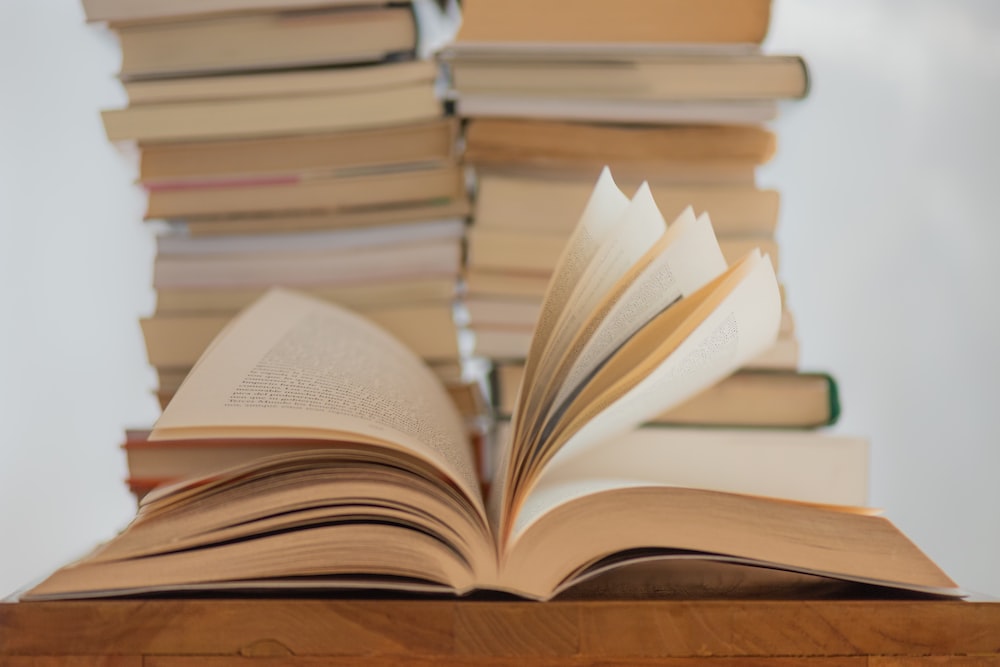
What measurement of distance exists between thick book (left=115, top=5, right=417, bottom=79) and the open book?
0.32m

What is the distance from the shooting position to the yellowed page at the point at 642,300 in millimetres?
492

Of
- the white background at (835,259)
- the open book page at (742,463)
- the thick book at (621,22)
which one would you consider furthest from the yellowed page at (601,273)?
the white background at (835,259)

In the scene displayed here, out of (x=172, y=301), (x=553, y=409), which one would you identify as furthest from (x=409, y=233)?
(x=553, y=409)

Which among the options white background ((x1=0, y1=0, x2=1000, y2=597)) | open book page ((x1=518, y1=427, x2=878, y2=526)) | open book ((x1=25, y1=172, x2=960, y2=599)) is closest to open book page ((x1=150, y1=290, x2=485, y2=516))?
open book ((x1=25, y1=172, x2=960, y2=599))

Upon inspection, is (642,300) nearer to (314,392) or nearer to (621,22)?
(314,392)

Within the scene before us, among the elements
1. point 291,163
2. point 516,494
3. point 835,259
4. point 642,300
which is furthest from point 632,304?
point 835,259

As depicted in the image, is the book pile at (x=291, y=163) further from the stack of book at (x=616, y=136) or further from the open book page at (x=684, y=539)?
the open book page at (x=684, y=539)

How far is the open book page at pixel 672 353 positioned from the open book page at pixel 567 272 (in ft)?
0.08

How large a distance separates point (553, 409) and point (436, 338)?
0.92 feet

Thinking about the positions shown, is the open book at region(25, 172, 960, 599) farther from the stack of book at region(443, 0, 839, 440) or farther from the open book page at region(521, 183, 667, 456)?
the stack of book at region(443, 0, 839, 440)

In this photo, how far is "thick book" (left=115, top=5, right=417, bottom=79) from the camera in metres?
0.73

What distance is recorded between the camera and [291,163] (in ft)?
2.48

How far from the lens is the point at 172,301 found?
0.77 metres

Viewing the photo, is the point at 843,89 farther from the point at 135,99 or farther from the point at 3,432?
the point at 3,432
